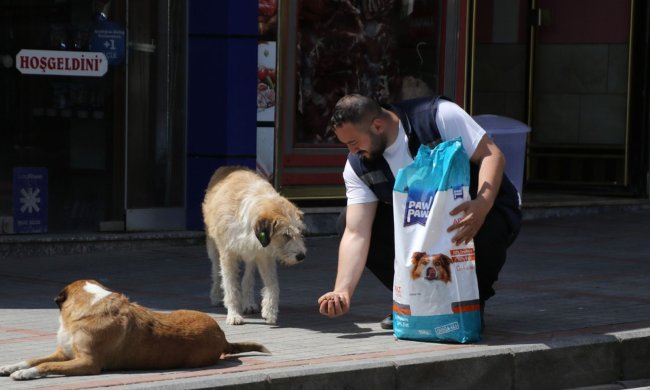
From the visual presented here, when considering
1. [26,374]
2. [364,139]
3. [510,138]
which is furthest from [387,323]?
[510,138]

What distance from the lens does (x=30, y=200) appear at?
11.7m

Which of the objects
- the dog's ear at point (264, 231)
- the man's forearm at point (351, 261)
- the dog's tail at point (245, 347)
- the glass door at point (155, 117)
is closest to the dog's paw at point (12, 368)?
the dog's tail at point (245, 347)

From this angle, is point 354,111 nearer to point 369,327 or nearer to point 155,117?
point 369,327

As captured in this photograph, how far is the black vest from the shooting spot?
24.2 feet

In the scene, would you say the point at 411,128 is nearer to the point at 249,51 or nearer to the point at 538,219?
the point at 249,51

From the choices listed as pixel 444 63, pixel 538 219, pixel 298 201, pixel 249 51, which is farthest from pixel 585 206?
pixel 249 51

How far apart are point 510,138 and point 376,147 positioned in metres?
5.93

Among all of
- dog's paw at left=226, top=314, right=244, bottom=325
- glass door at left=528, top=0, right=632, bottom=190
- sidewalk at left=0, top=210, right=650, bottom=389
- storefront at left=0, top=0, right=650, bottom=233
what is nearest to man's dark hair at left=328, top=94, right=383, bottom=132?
sidewalk at left=0, top=210, right=650, bottom=389

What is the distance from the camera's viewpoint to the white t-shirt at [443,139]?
23.8ft

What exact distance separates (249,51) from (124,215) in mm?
1942

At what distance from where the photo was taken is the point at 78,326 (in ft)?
20.2

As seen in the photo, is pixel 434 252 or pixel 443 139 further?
pixel 443 139

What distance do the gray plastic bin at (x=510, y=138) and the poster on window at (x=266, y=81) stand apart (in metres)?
2.06

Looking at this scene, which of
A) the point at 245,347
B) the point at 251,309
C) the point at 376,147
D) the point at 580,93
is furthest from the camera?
the point at 580,93
